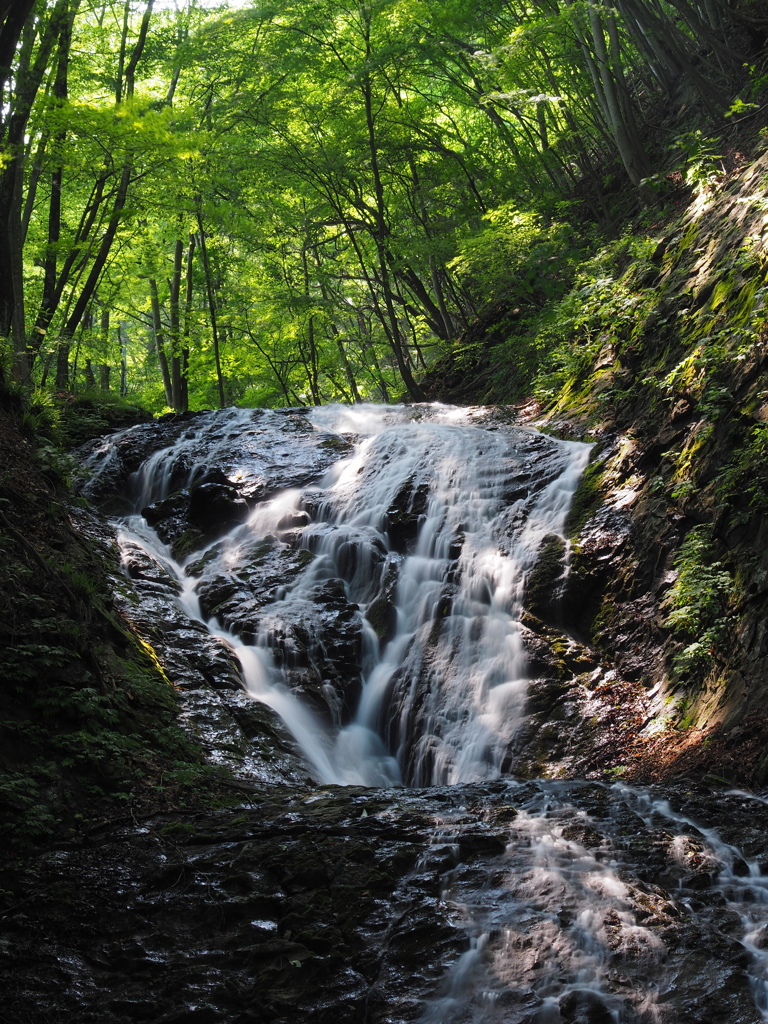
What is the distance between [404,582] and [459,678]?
1.61 meters

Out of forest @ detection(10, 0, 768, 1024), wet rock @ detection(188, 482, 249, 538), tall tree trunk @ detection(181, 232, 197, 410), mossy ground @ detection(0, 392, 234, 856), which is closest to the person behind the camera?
forest @ detection(10, 0, 768, 1024)

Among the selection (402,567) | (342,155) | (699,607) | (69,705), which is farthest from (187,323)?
(699,607)

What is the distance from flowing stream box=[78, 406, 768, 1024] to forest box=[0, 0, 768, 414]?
3168mm

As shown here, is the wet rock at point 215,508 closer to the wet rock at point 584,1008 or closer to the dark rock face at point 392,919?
the dark rock face at point 392,919

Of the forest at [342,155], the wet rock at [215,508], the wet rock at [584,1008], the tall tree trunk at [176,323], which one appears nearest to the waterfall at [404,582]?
the wet rock at [215,508]

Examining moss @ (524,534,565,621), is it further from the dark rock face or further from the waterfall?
the dark rock face

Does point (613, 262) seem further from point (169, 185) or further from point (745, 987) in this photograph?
point (745, 987)

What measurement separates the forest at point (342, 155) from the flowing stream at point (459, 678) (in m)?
3.17

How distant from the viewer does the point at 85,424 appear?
13828mm

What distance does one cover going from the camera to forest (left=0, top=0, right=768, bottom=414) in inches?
437

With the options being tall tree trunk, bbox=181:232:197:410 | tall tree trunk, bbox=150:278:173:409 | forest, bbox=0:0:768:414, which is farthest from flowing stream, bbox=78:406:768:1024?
tall tree trunk, bbox=150:278:173:409

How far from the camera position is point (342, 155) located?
15133 millimetres

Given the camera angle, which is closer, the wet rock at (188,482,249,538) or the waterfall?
the waterfall

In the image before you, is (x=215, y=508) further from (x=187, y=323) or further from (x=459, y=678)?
(x=187, y=323)
